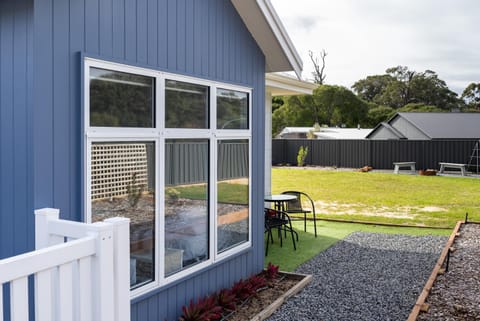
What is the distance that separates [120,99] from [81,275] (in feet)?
4.76

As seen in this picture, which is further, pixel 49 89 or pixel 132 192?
pixel 132 192

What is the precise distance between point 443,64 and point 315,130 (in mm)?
25838

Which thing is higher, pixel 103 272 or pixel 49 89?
pixel 49 89

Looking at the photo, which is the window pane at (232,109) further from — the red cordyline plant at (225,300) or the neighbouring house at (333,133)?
the neighbouring house at (333,133)

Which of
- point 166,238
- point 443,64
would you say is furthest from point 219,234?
point 443,64

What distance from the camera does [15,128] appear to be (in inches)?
107

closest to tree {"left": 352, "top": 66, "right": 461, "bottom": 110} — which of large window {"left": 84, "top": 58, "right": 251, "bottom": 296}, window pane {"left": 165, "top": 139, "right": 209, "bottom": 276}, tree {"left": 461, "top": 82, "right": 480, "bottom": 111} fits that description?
tree {"left": 461, "top": 82, "right": 480, "bottom": 111}

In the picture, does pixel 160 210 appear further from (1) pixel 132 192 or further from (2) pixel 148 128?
(2) pixel 148 128

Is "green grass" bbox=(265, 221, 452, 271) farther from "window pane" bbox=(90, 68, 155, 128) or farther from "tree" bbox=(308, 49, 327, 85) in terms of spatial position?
"tree" bbox=(308, 49, 327, 85)

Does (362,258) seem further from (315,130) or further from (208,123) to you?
(315,130)

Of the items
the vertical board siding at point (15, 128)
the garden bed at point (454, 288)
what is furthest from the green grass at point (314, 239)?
the vertical board siding at point (15, 128)

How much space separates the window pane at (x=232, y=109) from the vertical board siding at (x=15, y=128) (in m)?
1.96

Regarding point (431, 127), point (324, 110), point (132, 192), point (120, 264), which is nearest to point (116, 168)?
point (132, 192)

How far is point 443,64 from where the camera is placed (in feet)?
162
